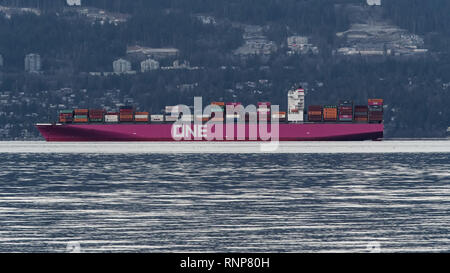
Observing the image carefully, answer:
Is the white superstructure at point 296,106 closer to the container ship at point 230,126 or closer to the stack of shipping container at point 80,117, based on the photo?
the container ship at point 230,126

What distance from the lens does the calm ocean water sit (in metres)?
21.5

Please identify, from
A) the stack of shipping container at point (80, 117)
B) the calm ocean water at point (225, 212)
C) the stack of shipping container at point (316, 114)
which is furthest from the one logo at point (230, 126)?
the calm ocean water at point (225, 212)

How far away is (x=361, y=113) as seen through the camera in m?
133

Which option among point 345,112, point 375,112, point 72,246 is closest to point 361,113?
point 375,112

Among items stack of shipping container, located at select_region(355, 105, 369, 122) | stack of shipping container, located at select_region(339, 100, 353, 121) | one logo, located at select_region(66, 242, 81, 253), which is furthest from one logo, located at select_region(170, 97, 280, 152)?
one logo, located at select_region(66, 242, 81, 253)

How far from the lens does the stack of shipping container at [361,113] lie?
131538mm

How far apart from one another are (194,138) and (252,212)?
109 meters

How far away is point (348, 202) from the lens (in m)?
32.8

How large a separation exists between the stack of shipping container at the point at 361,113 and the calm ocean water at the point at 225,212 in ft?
263

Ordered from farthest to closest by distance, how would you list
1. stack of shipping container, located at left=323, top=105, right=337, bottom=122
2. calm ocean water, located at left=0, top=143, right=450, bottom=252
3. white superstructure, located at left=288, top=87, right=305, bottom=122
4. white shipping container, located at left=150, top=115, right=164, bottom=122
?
white superstructure, located at left=288, top=87, right=305, bottom=122 → white shipping container, located at left=150, top=115, right=164, bottom=122 → stack of shipping container, located at left=323, top=105, right=337, bottom=122 → calm ocean water, located at left=0, top=143, right=450, bottom=252

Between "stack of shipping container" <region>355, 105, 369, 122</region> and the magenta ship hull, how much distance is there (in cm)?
123

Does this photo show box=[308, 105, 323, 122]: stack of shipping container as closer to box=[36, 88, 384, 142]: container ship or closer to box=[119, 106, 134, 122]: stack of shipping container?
box=[36, 88, 384, 142]: container ship
